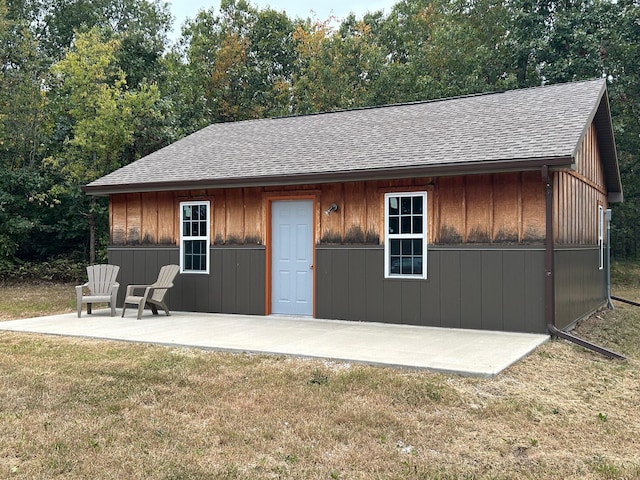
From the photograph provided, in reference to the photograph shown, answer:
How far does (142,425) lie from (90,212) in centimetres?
1393

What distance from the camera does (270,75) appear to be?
88.6 ft

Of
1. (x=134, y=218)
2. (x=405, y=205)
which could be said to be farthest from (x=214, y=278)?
(x=405, y=205)

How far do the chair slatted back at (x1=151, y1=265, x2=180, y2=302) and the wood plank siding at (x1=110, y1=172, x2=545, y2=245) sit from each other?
0.85m

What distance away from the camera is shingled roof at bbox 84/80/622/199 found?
8039mm

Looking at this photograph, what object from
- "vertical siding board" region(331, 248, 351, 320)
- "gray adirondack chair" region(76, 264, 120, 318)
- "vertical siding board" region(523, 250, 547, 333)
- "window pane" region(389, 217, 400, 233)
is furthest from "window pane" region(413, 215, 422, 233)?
"gray adirondack chair" region(76, 264, 120, 318)

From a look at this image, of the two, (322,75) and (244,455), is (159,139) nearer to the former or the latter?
(322,75)

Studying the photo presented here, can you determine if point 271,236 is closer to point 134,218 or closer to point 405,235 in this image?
point 405,235

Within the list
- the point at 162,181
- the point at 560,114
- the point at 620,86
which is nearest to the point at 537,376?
the point at 560,114

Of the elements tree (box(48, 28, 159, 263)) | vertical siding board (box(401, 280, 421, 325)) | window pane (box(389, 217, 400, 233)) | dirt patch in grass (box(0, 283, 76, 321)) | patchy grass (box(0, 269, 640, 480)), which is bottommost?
patchy grass (box(0, 269, 640, 480))

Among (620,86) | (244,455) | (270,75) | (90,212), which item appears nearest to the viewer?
(244,455)

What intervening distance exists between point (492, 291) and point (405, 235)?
4.82ft

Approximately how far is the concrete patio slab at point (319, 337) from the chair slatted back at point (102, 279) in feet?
1.56

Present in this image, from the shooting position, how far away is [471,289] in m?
8.26

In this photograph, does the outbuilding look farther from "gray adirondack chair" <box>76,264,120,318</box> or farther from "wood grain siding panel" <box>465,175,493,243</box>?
"gray adirondack chair" <box>76,264,120,318</box>
